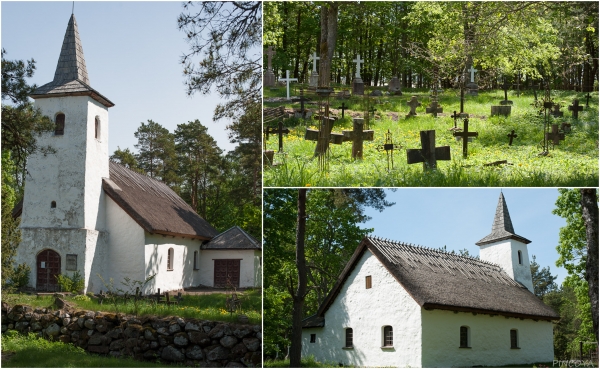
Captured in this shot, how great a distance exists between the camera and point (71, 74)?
15539mm

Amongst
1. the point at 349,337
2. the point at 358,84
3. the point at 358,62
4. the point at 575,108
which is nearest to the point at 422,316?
the point at 349,337

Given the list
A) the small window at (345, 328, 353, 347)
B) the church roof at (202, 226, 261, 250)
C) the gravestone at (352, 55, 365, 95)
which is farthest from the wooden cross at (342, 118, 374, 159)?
the church roof at (202, 226, 261, 250)

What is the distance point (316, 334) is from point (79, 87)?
8.52 meters

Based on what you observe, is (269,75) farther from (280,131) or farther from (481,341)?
(481,341)

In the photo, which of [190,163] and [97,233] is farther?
[190,163]

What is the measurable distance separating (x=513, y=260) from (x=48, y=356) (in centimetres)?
1030

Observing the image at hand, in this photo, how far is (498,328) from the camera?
39.2ft

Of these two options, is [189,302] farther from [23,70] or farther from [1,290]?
[23,70]

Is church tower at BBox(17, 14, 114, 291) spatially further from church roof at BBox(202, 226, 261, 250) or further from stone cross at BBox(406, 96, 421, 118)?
stone cross at BBox(406, 96, 421, 118)

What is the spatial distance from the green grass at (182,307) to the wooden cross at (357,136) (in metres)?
3.92

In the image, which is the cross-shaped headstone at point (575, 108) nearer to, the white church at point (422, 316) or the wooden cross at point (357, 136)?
the white church at point (422, 316)

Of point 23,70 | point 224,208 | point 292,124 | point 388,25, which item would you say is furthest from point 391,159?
point 224,208

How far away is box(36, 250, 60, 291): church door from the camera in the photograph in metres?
14.5

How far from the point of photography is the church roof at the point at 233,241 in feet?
64.3
